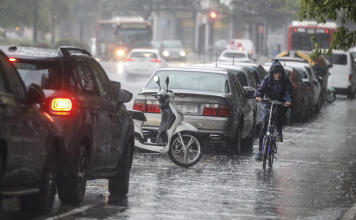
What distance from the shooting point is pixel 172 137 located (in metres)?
12.9

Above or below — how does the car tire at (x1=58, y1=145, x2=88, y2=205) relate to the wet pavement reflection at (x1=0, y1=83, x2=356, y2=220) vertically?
above

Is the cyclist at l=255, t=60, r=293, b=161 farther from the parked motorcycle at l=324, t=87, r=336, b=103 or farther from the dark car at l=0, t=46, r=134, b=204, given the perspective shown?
the parked motorcycle at l=324, t=87, r=336, b=103

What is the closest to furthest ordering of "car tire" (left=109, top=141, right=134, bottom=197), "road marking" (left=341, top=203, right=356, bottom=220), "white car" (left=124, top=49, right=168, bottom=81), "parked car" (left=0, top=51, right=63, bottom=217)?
"parked car" (left=0, top=51, right=63, bottom=217)
"road marking" (left=341, top=203, right=356, bottom=220)
"car tire" (left=109, top=141, right=134, bottom=197)
"white car" (left=124, top=49, right=168, bottom=81)

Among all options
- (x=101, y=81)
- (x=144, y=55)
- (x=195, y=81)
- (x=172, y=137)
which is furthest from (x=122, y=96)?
(x=144, y=55)

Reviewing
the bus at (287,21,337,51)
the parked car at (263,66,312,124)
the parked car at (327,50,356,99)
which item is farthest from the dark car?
the bus at (287,21,337,51)

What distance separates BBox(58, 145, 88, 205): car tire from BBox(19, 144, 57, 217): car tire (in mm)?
275

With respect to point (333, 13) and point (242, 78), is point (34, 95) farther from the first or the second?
point (242, 78)

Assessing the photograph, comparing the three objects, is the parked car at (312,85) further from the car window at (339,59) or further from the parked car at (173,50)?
the parked car at (173,50)

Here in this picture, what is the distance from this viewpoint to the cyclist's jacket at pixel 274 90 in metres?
13.5

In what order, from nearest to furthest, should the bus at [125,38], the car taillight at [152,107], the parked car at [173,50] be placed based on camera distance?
the car taillight at [152,107], the bus at [125,38], the parked car at [173,50]

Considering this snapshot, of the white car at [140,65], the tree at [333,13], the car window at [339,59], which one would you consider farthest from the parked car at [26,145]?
the white car at [140,65]

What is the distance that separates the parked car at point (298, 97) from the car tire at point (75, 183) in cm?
1437

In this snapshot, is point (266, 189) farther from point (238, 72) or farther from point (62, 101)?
point (238, 72)

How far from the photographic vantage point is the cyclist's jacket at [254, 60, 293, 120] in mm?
13539
